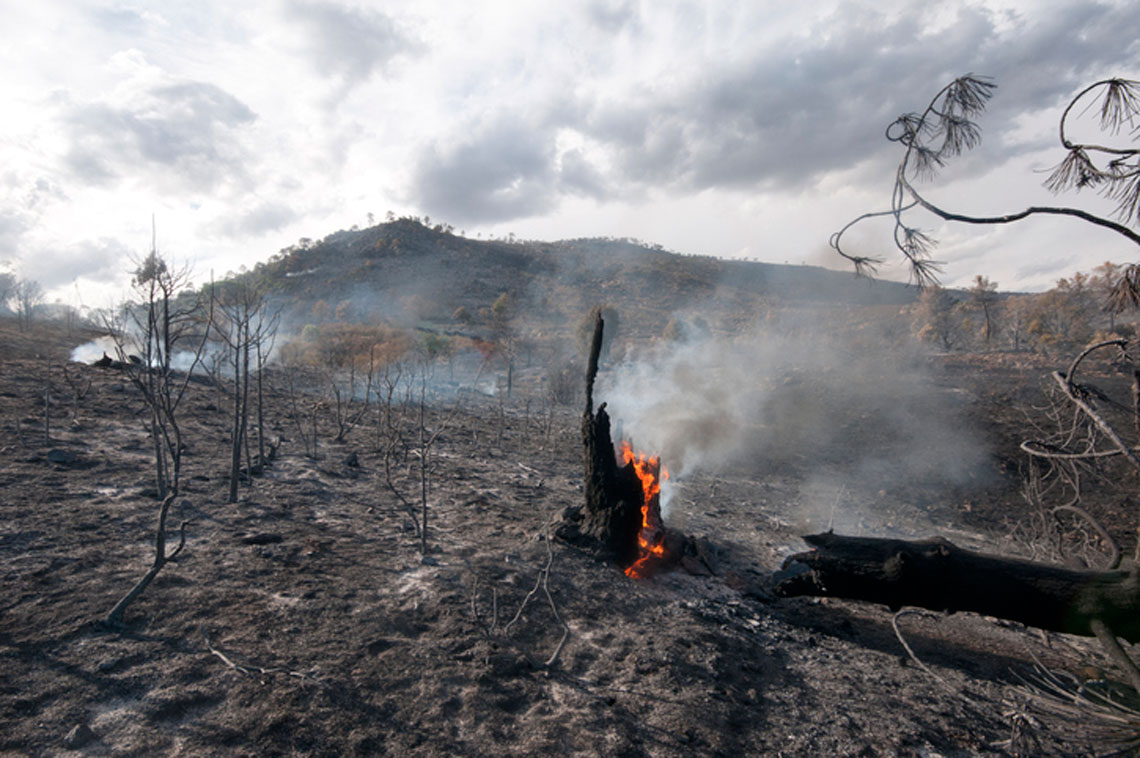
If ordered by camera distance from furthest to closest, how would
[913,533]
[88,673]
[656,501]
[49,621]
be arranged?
[913,533]
[656,501]
[49,621]
[88,673]

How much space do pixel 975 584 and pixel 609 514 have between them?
4.14 meters

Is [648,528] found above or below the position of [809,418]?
below

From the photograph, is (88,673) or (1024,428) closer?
(88,673)

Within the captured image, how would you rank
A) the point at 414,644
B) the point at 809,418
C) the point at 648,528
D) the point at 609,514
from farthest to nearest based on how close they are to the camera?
the point at 809,418 → the point at 648,528 → the point at 609,514 → the point at 414,644

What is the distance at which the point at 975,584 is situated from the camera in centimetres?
363

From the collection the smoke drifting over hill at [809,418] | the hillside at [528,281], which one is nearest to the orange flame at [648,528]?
the smoke drifting over hill at [809,418]

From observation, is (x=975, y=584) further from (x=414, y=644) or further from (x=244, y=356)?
(x=244, y=356)

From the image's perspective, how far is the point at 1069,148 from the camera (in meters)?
2.50

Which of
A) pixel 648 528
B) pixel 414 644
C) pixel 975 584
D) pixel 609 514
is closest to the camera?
pixel 975 584

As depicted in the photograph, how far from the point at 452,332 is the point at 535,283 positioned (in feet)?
97.7

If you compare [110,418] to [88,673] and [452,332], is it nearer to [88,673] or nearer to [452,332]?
[88,673]

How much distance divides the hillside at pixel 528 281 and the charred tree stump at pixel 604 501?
128 ft

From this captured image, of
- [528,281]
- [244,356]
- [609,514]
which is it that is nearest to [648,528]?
[609,514]

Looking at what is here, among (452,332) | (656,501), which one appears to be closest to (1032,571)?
(656,501)
